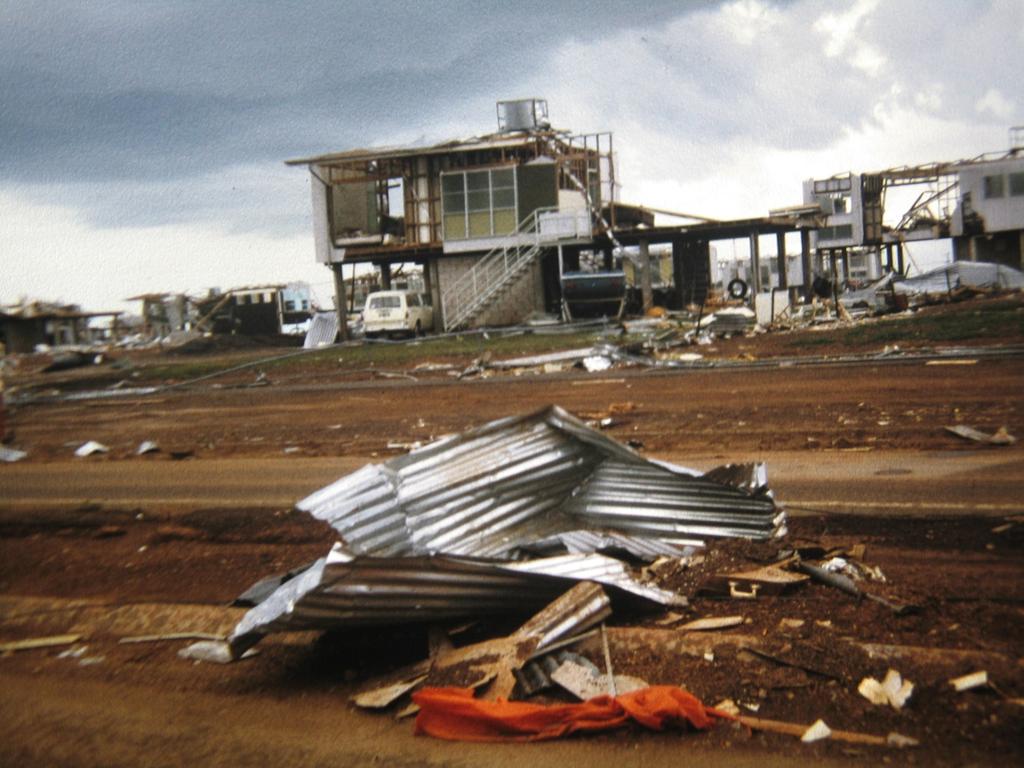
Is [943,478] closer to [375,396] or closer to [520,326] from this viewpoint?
[375,396]

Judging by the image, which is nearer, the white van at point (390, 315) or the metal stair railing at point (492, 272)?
the white van at point (390, 315)

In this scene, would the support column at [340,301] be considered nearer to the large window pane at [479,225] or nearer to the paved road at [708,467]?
the large window pane at [479,225]

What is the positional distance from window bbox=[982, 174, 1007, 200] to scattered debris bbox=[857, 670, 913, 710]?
54660 mm

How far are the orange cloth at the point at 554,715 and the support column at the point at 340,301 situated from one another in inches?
1348

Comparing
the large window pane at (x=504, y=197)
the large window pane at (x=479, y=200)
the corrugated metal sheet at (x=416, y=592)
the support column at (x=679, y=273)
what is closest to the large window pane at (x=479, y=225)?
the large window pane at (x=479, y=200)

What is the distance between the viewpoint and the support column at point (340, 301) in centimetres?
3719

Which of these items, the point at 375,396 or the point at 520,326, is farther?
the point at 520,326

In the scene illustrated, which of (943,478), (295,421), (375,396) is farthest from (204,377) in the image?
(943,478)

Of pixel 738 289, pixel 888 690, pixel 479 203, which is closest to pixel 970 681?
pixel 888 690

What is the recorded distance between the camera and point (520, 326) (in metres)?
32.7

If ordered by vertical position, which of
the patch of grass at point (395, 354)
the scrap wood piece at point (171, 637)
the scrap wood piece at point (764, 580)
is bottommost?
the scrap wood piece at point (171, 637)

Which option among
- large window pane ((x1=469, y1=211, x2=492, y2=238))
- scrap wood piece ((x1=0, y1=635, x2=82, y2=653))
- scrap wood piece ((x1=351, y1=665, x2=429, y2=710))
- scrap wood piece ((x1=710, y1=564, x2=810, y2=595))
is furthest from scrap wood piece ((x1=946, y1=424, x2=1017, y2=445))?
large window pane ((x1=469, y1=211, x2=492, y2=238))

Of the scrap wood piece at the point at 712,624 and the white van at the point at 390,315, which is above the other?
the white van at the point at 390,315

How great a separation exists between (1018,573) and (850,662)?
1589 millimetres
